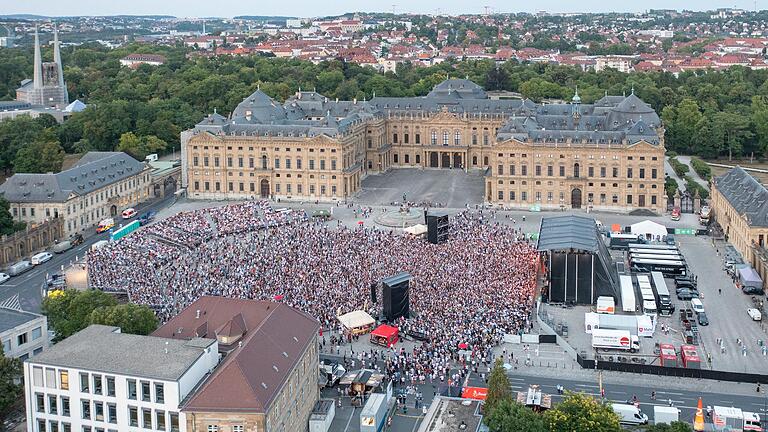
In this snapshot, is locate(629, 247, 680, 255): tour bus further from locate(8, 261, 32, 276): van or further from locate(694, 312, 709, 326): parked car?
locate(8, 261, 32, 276): van

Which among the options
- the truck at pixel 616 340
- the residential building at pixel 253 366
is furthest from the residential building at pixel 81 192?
the truck at pixel 616 340

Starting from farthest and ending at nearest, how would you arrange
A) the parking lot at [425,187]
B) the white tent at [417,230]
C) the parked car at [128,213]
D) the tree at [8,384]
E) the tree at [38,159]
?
the tree at [38,159] → the parking lot at [425,187] → the parked car at [128,213] → the white tent at [417,230] → the tree at [8,384]

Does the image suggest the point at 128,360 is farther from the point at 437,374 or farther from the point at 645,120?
the point at 645,120

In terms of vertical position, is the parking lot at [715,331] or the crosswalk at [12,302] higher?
the crosswalk at [12,302]

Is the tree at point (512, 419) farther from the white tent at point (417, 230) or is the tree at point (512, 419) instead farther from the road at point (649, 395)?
the white tent at point (417, 230)

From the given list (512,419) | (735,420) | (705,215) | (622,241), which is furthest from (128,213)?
(735,420)

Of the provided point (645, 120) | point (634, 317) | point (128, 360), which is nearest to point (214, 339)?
point (128, 360)
